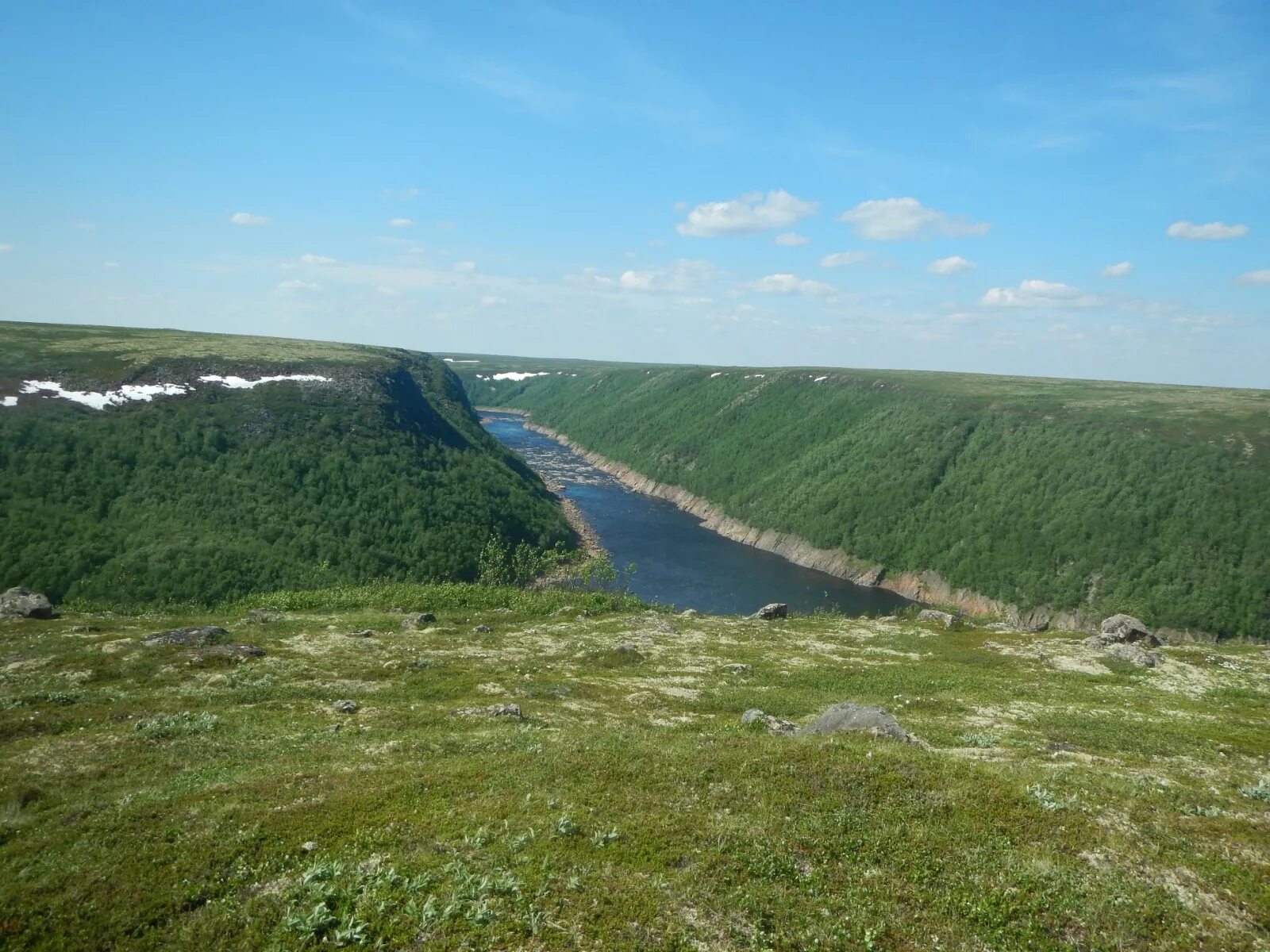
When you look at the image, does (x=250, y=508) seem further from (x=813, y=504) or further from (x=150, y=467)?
(x=813, y=504)

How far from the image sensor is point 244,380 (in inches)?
4633

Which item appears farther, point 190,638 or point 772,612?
point 772,612

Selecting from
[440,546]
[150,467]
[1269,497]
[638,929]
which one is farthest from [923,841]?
[1269,497]

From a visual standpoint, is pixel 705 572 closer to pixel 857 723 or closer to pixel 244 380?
pixel 244 380

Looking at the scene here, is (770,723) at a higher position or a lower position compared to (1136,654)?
higher

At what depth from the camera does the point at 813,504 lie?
14738 centimetres

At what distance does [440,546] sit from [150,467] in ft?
128

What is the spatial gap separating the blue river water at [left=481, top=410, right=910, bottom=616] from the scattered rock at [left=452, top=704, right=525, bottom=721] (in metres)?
69.8

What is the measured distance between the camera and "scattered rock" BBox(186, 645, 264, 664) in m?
37.9

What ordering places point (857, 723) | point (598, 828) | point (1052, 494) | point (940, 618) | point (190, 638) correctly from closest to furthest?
point (598, 828) → point (857, 723) → point (190, 638) → point (940, 618) → point (1052, 494)

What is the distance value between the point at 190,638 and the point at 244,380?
298 feet

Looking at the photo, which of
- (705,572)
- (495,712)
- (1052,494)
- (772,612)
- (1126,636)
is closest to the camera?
(495,712)

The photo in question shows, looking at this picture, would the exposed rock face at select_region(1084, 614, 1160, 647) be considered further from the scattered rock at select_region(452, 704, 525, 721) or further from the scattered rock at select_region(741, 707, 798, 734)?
the scattered rock at select_region(452, 704, 525, 721)

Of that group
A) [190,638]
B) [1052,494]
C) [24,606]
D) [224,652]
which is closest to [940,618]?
[224,652]
